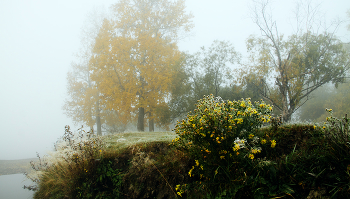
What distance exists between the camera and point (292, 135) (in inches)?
161

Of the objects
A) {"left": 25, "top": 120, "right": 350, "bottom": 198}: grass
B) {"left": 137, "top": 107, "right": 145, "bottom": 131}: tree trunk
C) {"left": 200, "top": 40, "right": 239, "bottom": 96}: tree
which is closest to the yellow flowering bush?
{"left": 25, "top": 120, "right": 350, "bottom": 198}: grass

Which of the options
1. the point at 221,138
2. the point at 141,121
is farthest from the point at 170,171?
the point at 141,121

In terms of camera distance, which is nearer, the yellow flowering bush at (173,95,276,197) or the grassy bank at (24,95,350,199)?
the grassy bank at (24,95,350,199)

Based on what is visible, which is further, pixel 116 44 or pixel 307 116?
pixel 307 116

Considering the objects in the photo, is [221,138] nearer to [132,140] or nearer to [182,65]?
[132,140]

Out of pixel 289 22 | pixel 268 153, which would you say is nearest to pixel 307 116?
pixel 289 22

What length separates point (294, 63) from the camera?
12227 mm

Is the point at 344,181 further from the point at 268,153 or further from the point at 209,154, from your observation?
the point at 209,154

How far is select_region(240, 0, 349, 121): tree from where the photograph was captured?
11586mm

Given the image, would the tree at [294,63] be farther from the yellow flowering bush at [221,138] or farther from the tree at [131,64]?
the yellow flowering bush at [221,138]

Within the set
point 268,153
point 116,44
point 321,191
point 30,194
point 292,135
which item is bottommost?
point 30,194

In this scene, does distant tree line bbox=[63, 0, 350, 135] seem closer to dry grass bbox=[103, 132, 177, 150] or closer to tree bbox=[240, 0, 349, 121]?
tree bbox=[240, 0, 349, 121]

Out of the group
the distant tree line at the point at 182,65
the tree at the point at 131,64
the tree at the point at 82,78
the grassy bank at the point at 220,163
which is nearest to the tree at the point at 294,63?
the distant tree line at the point at 182,65

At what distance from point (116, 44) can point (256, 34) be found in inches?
396
